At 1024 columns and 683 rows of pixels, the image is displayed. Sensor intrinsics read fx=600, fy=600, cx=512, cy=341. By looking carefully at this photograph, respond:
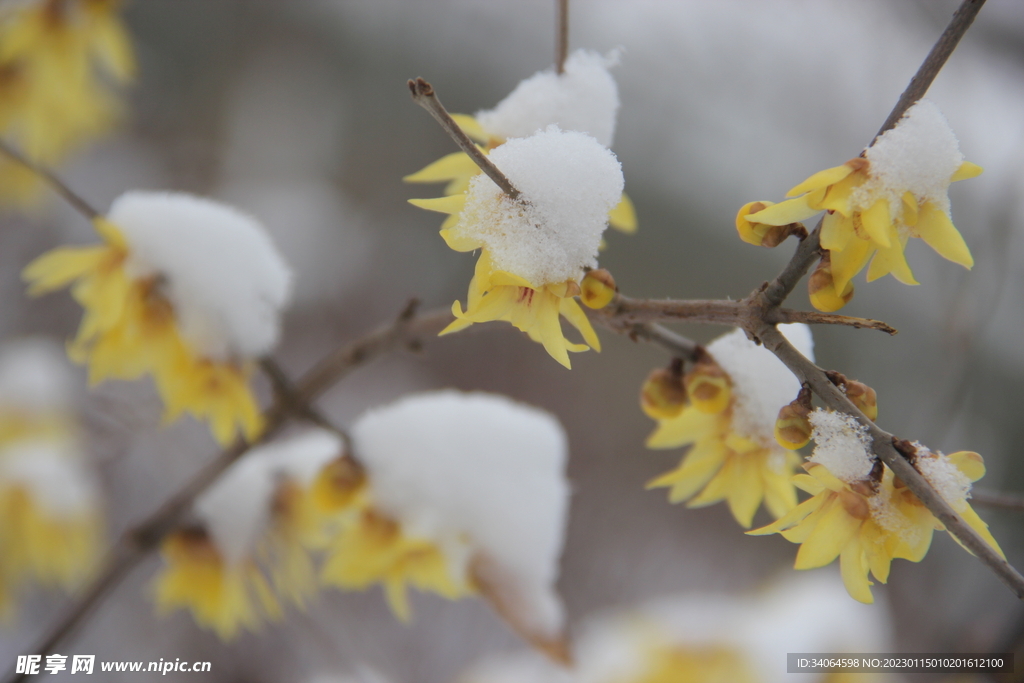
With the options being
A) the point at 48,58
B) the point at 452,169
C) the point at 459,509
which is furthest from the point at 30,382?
the point at 452,169

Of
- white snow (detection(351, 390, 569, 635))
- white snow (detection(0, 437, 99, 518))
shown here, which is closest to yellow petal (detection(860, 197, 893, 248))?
white snow (detection(351, 390, 569, 635))

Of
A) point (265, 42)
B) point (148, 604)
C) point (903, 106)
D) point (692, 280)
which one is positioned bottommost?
point (148, 604)

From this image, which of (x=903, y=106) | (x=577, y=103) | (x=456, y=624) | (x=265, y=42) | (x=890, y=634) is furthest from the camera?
(x=265, y=42)

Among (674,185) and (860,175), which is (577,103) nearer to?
(860,175)

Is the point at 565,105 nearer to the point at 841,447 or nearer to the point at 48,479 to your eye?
the point at 841,447

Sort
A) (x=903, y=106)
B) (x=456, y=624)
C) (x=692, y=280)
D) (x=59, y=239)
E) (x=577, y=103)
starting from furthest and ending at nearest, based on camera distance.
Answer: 1. (x=692, y=280)
2. (x=59, y=239)
3. (x=456, y=624)
4. (x=577, y=103)
5. (x=903, y=106)

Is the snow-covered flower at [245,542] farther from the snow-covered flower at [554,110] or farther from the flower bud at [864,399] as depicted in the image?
the flower bud at [864,399]

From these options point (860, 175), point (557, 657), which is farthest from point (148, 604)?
point (860, 175)

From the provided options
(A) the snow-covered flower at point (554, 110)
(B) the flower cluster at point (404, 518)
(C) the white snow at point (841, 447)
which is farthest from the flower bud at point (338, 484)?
(C) the white snow at point (841, 447)
